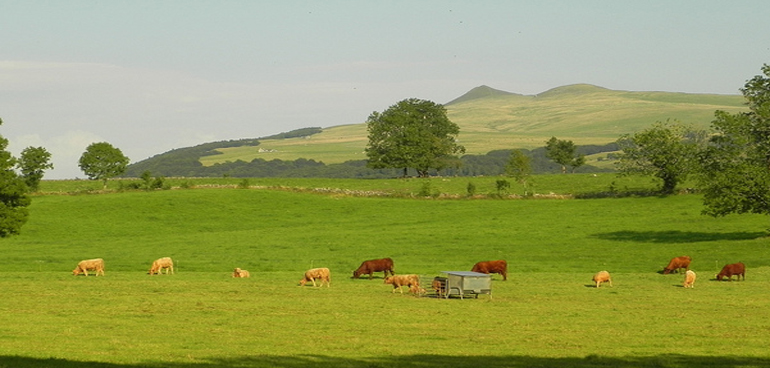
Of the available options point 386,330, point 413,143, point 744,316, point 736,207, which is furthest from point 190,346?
point 413,143

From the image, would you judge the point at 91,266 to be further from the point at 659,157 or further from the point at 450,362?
the point at 659,157

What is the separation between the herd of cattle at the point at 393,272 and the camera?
39.5 meters

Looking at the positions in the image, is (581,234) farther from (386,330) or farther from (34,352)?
(34,352)

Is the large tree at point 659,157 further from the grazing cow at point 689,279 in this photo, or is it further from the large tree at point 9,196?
the large tree at point 9,196

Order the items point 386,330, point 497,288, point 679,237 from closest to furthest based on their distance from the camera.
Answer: point 386,330, point 497,288, point 679,237

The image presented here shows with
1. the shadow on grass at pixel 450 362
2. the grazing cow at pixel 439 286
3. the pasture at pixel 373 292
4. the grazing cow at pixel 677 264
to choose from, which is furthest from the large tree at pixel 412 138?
the shadow on grass at pixel 450 362

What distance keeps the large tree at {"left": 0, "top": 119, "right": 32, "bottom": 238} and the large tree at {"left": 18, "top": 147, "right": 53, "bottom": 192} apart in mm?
39028

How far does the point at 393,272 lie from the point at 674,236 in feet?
102

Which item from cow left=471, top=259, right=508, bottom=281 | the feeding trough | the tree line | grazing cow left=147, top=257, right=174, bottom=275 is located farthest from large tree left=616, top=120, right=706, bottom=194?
grazing cow left=147, top=257, right=174, bottom=275

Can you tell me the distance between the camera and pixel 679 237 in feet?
220

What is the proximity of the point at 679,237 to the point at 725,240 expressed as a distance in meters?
3.94

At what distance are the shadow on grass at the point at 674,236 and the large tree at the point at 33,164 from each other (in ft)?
209

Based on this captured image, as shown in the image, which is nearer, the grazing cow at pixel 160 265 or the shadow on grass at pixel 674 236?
the grazing cow at pixel 160 265

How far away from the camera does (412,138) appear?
141m
